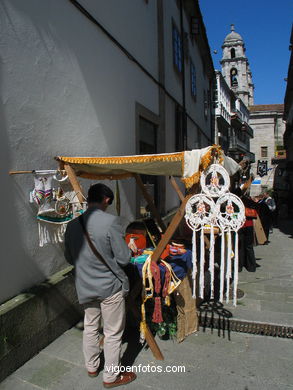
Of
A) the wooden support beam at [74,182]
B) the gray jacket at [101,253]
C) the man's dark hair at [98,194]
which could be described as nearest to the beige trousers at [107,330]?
the gray jacket at [101,253]

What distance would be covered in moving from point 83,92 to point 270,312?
4.19 meters

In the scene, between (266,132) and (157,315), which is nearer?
(157,315)

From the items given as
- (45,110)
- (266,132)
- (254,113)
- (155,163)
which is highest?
(254,113)

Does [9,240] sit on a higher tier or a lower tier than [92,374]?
higher

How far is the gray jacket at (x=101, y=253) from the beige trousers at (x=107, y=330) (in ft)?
0.38

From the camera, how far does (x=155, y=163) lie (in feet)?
12.6

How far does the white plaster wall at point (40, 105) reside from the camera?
11.2ft

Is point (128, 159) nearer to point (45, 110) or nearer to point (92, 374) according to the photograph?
point (45, 110)

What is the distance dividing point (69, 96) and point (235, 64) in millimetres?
49517

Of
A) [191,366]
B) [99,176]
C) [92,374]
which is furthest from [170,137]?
[92,374]

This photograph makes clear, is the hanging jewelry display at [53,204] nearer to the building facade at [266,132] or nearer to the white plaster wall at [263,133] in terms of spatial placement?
the building facade at [266,132]

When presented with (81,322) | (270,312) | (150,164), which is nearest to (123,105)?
(150,164)

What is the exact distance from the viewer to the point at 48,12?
4.10 m

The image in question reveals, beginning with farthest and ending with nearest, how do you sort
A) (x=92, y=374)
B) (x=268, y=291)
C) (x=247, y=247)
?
(x=247, y=247) → (x=268, y=291) → (x=92, y=374)
